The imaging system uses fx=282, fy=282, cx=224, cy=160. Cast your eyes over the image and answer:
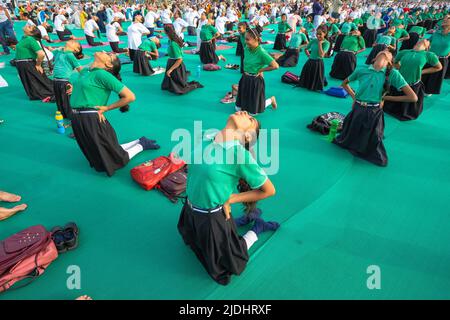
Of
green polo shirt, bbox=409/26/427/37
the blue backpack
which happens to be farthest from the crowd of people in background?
green polo shirt, bbox=409/26/427/37

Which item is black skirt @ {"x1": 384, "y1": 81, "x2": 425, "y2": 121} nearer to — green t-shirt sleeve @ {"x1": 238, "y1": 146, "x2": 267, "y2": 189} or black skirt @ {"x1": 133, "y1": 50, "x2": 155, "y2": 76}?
green t-shirt sleeve @ {"x1": 238, "y1": 146, "x2": 267, "y2": 189}

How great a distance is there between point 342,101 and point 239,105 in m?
2.85

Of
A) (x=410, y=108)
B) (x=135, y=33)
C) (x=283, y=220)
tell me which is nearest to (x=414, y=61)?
(x=410, y=108)

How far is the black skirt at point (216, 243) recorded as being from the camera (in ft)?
7.52

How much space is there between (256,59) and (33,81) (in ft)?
17.6

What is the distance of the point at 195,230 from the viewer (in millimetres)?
2395

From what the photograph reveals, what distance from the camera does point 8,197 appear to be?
343 centimetres

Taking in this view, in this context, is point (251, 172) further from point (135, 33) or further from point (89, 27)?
point (89, 27)

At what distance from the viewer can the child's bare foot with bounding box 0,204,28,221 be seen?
320 centimetres

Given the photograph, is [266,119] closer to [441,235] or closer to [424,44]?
[424,44]

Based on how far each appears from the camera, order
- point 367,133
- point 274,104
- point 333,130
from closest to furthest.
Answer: point 367,133
point 333,130
point 274,104

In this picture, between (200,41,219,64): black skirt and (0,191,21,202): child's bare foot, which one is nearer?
(0,191,21,202): child's bare foot

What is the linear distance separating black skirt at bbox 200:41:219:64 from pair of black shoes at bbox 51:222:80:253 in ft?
27.5

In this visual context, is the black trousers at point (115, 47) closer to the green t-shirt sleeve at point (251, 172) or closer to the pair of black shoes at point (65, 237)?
the pair of black shoes at point (65, 237)
